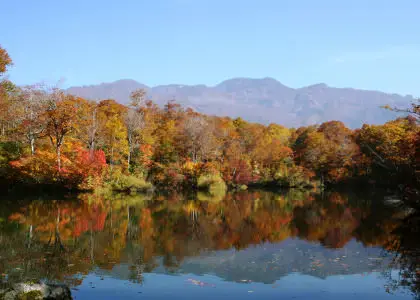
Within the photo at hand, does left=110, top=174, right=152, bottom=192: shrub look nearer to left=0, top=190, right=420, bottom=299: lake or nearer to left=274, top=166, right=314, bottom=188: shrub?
left=0, top=190, right=420, bottom=299: lake

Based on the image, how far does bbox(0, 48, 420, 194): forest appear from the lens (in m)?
32.5

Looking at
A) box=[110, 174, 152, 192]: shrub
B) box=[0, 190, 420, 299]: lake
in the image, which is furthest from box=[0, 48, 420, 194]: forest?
box=[0, 190, 420, 299]: lake

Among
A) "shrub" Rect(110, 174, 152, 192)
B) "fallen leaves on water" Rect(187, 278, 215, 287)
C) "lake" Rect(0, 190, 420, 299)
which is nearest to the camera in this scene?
"lake" Rect(0, 190, 420, 299)

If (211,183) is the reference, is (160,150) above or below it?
above

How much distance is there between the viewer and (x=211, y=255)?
12.4 meters

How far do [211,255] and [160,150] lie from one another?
34684mm

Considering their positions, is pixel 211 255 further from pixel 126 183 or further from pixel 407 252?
pixel 126 183

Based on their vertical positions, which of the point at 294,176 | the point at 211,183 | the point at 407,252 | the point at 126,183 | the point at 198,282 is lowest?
the point at 211,183

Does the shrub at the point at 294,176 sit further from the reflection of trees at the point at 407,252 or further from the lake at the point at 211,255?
the reflection of trees at the point at 407,252

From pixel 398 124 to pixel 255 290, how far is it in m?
44.2

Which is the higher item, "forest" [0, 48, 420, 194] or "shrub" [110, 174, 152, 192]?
"forest" [0, 48, 420, 194]

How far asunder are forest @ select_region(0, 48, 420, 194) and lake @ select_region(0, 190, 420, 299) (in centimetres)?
620

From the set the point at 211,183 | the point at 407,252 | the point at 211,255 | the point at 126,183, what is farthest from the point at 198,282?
the point at 211,183

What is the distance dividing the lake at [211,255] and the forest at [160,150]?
6.20 metres
